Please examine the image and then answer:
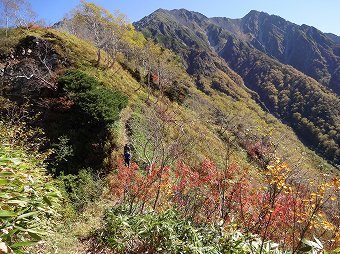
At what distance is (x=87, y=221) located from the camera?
444 inches

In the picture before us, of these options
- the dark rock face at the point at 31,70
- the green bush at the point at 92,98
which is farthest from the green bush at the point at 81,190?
the dark rock face at the point at 31,70

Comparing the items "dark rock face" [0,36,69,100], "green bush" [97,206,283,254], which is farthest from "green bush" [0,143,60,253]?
"dark rock face" [0,36,69,100]

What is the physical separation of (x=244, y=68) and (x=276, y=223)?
168 m

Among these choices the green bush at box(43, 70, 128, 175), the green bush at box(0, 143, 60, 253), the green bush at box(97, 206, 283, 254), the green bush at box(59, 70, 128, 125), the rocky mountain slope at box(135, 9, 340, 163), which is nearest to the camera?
the green bush at box(0, 143, 60, 253)

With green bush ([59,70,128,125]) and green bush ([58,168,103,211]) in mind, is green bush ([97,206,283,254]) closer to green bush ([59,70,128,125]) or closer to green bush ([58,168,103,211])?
green bush ([58,168,103,211])

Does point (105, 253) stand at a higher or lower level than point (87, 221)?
higher

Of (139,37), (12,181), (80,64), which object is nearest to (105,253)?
(12,181)

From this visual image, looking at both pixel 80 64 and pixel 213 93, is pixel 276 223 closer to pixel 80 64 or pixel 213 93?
pixel 80 64

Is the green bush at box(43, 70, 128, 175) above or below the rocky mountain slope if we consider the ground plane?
below

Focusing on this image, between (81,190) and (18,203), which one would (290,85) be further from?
(18,203)

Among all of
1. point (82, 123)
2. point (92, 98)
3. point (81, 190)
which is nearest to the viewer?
point (81, 190)

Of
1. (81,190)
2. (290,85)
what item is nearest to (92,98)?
(81,190)

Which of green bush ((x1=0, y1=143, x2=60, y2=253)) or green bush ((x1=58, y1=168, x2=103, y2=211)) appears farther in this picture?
green bush ((x1=58, y1=168, x2=103, y2=211))

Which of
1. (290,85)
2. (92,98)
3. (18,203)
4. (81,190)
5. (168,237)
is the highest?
(290,85)
